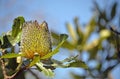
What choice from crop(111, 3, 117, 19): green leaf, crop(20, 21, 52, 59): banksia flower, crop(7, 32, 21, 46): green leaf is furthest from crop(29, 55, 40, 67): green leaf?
crop(111, 3, 117, 19): green leaf

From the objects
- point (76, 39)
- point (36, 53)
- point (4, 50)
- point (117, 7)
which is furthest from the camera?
point (76, 39)

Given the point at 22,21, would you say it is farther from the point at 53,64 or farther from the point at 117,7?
the point at 117,7

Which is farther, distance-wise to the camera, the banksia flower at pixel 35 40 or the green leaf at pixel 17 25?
the green leaf at pixel 17 25

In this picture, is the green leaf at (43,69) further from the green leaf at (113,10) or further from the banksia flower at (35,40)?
the green leaf at (113,10)

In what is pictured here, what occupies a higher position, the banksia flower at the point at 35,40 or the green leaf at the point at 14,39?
the green leaf at the point at 14,39

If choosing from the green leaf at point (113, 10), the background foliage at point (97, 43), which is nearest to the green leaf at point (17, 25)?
the background foliage at point (97, 43)

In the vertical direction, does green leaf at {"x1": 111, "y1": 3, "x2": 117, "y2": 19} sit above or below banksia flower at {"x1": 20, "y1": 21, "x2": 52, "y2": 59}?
above

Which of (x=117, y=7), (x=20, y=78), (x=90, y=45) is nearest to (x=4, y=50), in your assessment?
(x=20, y=78)

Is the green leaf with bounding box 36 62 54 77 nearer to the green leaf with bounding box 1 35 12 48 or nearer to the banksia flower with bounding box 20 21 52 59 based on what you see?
the banksia flower with bounding box 20 21 52 59

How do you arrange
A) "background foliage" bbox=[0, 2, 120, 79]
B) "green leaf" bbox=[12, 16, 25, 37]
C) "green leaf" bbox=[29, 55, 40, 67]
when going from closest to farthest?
"green leaf" bbox=[29, 55, 40, 67] < "green leaf" bbox=[12, 16, 25, 37] < "background foliage" bbox=[0, 2, 120, 79]
